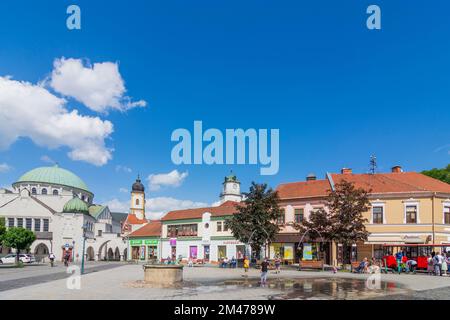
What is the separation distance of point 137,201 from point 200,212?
6033cm

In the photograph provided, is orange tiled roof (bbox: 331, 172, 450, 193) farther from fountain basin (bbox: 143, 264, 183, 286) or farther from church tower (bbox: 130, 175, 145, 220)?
church tower (bbox: 130, 175, 145, 220)

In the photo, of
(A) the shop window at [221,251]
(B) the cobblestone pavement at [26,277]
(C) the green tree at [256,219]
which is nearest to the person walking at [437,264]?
(C) the green tree at [256,219]

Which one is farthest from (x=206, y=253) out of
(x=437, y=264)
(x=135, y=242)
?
(x=437, y=264)

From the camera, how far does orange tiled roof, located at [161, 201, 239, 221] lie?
5574 centimetres

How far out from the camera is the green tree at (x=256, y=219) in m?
39.9

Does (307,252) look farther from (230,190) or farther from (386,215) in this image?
(230,190)

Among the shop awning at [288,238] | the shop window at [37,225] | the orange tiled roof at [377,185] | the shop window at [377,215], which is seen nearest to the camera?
the orange tiled roof at [377,185]

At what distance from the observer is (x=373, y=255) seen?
36969 millimetres

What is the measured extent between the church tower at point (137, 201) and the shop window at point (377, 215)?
82032 mm

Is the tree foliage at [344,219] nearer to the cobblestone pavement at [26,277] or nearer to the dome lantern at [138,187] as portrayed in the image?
the cobblestone pavement at [26,277]
